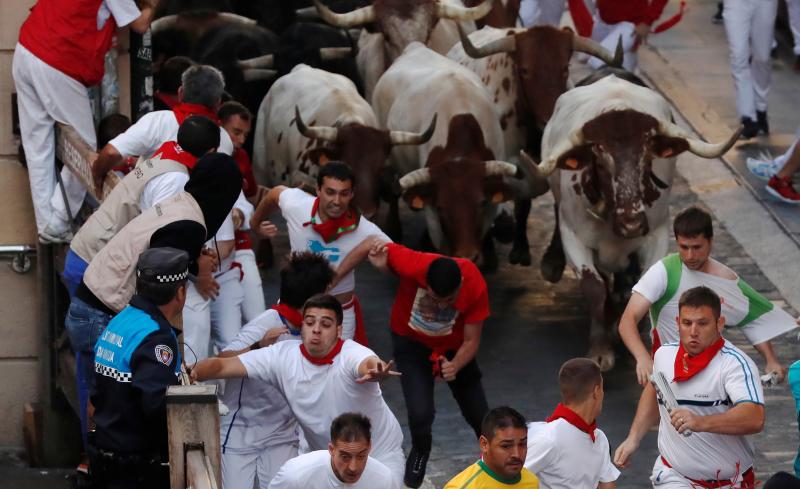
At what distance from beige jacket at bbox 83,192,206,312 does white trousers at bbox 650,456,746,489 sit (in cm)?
252

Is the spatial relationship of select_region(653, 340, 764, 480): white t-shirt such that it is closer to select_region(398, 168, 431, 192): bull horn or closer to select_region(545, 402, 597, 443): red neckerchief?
select_region(545, 402, 597, 443): red neckerchief

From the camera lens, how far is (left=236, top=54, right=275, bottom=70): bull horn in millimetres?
16203

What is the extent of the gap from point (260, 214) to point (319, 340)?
8.26 feet

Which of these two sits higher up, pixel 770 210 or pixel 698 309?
pixel 698 309

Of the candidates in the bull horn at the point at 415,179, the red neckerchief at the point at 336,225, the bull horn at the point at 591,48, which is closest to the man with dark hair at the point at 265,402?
the red neckerchief at the point at 336,225

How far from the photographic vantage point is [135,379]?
25.4 ft

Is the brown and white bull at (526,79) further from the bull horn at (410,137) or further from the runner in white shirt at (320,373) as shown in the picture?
the runner in white shirt at (320,373)

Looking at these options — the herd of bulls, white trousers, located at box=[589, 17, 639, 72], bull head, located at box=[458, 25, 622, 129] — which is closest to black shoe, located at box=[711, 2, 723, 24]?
white trousers, located at box=[589, 17, 639, 72]

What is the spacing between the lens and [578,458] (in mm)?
7754

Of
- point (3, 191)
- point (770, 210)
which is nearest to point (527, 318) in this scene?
point (770, 210)

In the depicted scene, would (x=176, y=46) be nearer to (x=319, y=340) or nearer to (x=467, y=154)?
(x=467, y=154)

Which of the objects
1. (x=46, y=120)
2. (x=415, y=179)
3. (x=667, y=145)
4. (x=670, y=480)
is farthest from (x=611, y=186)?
(x=670, y=480)

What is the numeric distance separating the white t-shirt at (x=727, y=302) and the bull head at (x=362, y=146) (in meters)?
4.05

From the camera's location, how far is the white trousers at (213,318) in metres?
9.86
